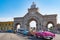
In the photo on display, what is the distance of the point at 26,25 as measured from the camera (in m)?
59.7

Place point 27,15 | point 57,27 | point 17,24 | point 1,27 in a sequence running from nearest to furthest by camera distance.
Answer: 1. point 57,27
2. point 27,15
3. point 17,24
4. point 1,27

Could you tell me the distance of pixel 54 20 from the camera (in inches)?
2238

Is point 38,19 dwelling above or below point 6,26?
above

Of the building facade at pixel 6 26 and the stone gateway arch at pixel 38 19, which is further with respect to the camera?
the building facade at pixel 6 26

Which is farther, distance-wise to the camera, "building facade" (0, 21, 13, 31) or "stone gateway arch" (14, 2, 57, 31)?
"building facade" (0, 21, 13, 31)

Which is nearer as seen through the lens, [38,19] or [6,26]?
[38,19]

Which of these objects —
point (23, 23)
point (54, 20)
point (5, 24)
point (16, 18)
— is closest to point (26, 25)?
point (23, 23)

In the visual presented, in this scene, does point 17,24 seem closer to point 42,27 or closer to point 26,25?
point 26,25

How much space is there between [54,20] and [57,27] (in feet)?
10.8

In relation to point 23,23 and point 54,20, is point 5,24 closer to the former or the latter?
point 23,23

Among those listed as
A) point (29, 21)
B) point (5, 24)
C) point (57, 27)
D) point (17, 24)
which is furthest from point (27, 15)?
point (5, 24)

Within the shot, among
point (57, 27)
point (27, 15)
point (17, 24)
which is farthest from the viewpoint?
point (17, 24)

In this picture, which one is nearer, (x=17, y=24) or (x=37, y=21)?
(x=37, y=21)

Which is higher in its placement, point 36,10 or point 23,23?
point 36,10
